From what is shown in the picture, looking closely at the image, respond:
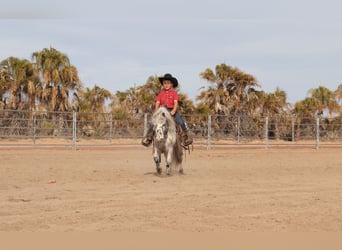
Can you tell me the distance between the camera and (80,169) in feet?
39.4

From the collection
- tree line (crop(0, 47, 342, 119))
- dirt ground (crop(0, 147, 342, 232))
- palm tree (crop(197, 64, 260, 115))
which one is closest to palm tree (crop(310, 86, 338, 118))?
tree line (crop(0, 47, 342, 119))

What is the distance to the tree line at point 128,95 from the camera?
2738 centimetres

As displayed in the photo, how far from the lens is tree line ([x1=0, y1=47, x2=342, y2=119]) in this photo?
2738cm

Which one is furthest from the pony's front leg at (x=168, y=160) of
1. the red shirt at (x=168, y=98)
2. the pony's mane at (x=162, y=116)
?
the red shirt at (x=168, y=98)

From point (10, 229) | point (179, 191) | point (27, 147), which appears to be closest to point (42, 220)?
point (10, 229)

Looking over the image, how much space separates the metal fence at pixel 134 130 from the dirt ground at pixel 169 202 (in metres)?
13.0

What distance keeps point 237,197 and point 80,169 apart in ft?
18.7

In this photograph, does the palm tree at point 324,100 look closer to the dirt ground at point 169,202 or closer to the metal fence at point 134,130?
the metal fence at point 134,130

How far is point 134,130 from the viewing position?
25.4m

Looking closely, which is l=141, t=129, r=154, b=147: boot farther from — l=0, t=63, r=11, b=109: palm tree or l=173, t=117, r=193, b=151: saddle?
l=0, t=63, r=11, b=109: palm tree

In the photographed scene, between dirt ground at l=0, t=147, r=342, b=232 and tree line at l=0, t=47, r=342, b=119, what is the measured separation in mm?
17189

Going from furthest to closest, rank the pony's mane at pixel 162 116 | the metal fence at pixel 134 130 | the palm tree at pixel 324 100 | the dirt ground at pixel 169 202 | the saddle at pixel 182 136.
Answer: the palm tree at pixel 324 100, the metal fence at pixel 134 130, the saddle at pixel 182 136, the pony's mane at pixel 162 116, the dirt ground at pixel 169 202

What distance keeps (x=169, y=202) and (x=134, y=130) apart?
18.8m

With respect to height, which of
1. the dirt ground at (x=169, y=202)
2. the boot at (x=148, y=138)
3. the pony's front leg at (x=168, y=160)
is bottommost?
the dirt ground at (x=169, y=202)
